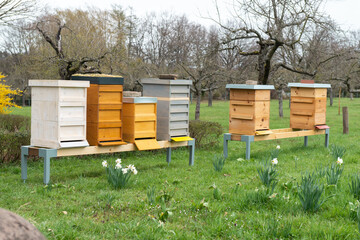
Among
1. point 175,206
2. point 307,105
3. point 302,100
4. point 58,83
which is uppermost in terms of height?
point 58,83

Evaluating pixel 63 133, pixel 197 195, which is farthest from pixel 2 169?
pixel 197 195

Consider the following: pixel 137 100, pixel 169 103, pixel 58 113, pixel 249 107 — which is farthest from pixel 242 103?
pixel 58 113

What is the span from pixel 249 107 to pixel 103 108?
11.3 ft

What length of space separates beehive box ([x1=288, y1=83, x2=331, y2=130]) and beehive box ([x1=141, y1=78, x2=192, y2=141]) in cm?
372

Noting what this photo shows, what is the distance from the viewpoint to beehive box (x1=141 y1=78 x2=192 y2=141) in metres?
7.93

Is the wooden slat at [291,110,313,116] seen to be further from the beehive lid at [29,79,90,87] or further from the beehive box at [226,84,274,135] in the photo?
the beehive lid at [29,79,90,87]

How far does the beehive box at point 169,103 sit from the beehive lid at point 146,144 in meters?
0.50

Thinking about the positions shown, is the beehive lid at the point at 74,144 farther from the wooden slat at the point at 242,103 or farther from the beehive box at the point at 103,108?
the wooden slat at the point at 242,103

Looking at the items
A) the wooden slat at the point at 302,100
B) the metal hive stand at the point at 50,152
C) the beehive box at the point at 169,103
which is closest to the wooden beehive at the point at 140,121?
the metal hive stand at the point at 50,152

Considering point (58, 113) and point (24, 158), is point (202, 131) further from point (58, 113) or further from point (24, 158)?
point (58, 113)

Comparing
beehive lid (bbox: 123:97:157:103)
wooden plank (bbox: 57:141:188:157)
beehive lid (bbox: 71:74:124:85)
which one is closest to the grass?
wooden plank (bbox: 57:141:188:157)

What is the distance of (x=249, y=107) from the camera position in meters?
9.09

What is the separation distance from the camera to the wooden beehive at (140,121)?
7312 mm

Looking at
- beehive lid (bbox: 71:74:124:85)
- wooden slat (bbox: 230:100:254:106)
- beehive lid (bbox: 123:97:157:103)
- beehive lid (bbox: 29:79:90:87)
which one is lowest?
wooden slat (bbox: 230:100:254:106)
